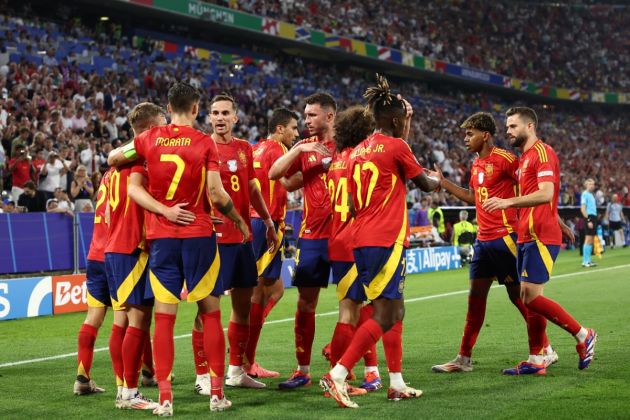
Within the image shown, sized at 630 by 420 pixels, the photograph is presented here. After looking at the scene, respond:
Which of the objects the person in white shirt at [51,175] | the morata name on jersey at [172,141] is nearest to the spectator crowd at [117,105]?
the person in white shirt at [51,175]

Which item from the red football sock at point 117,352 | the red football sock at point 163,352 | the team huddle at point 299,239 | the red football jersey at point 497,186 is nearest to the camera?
the red football sock at point 163,352

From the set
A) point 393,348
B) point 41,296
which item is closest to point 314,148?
point 393,348

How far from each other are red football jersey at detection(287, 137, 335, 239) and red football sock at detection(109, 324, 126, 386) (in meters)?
1.79

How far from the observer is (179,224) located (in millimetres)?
6285

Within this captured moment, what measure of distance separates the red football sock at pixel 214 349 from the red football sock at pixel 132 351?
530 mm

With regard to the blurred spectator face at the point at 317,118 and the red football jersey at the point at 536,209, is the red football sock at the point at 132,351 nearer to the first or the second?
the blurred spectator face at the point at 317,118

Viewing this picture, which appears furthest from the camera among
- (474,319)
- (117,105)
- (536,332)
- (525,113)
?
(117,105)

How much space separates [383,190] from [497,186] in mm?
1986

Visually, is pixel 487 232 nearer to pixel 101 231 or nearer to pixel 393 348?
pixel 393 348

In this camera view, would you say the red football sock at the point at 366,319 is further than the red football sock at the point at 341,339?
Yes

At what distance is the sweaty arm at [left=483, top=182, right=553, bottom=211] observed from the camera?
24.4 ft

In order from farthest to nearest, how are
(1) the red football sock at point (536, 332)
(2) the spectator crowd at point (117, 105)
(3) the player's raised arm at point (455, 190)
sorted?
(2) the spectator crowd at point (117, 105) < (1) the red football sock at point (536, 332) < (3) the player's raised arm at point (455, 190)

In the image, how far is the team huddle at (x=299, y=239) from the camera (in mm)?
6344

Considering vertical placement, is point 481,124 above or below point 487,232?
above
